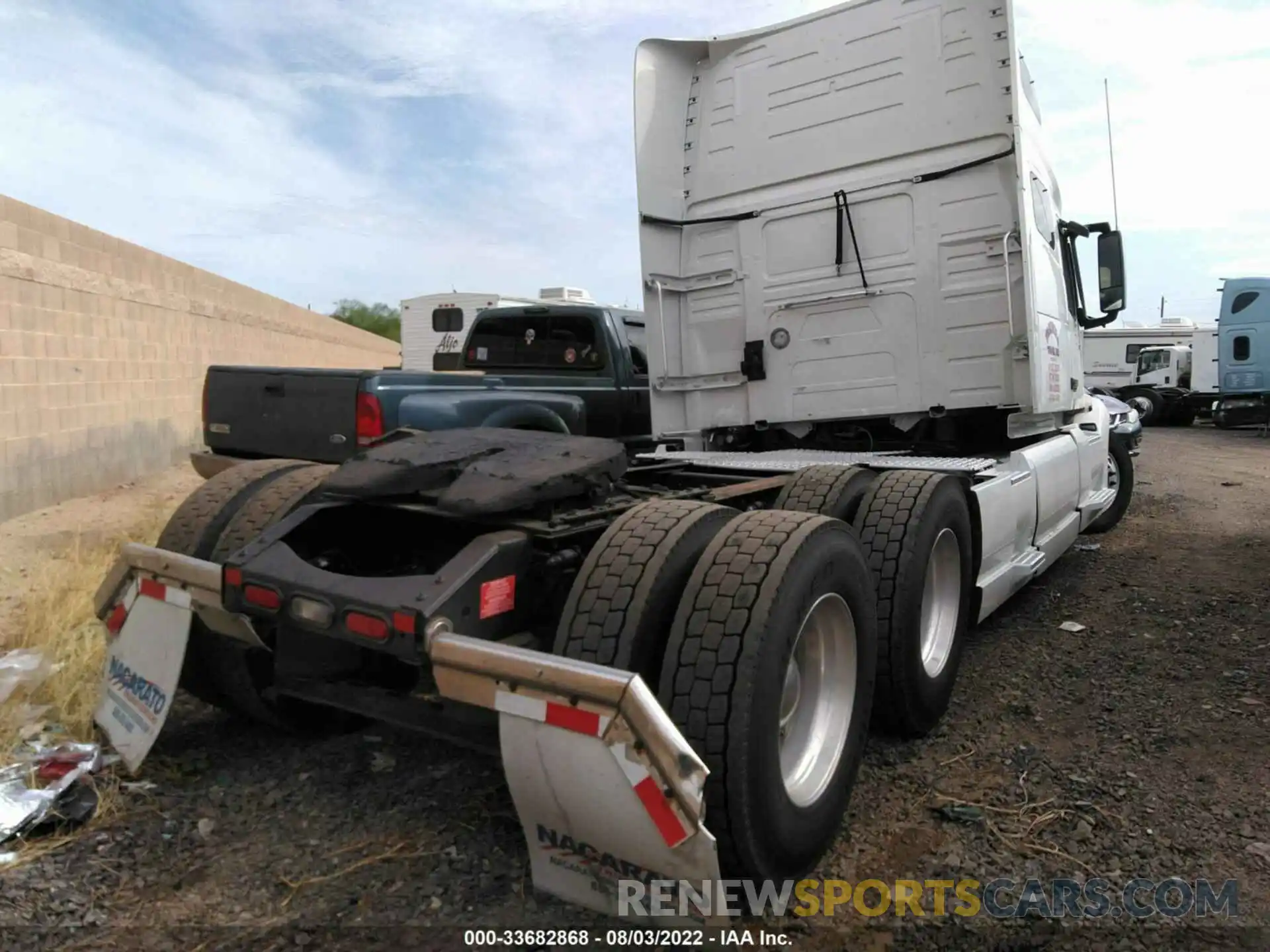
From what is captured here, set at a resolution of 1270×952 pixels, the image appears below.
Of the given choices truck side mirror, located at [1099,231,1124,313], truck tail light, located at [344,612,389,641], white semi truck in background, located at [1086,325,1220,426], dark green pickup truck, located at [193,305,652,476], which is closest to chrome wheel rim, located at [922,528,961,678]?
truck tail light, located at [344,612,389,641]

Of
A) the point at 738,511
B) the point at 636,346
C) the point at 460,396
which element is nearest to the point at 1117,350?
the point at 636,346

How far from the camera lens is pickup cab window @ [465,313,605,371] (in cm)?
726

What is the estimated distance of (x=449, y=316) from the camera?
9.98 metres

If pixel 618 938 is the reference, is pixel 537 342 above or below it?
above

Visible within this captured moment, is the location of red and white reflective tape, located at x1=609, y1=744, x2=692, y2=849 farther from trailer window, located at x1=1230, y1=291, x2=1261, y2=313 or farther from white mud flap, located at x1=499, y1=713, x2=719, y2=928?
trailer window, located at x1=1230, y1=291, x2=1261, y2=313

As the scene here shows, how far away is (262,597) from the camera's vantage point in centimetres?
269

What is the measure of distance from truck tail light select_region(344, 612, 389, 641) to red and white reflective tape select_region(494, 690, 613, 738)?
41 centimetres

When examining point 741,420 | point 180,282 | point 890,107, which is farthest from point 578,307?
point 180,282

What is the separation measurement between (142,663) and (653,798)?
2.08 m

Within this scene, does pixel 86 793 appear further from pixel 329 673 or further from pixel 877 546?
pixel 877 546

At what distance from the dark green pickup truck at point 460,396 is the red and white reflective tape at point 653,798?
3.37 meters

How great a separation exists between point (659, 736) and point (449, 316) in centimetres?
858

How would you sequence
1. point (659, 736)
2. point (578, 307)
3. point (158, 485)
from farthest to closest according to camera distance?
1. point (158, 485)
2. point (578, 307)
3. point (659, 736)

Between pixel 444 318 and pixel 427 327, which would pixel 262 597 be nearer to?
pixel 444 318
